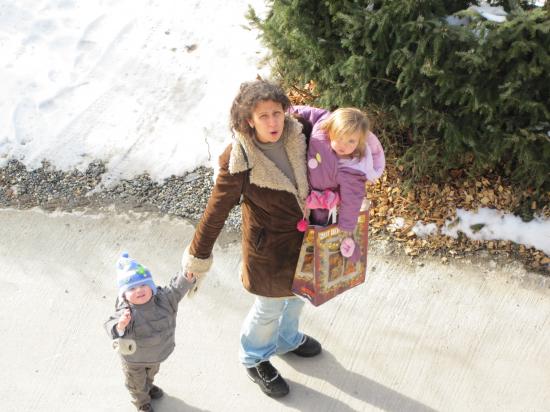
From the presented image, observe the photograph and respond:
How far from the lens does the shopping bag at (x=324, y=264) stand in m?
3.51

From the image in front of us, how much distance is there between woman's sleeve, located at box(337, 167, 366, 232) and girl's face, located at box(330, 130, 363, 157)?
0.29ft

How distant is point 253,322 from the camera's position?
12.8ft

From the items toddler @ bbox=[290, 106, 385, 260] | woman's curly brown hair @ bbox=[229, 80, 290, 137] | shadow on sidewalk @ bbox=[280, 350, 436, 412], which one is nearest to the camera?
woman's curly brown hair @ bbox=[229, 80, 290, 137]

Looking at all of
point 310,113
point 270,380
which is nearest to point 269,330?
point 270,380

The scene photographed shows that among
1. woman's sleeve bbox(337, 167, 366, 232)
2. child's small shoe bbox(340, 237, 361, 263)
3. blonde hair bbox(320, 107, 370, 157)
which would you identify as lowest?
child's small shoe bbox(340, 237, 361, 263)

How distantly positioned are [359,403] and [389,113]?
2.05 meters

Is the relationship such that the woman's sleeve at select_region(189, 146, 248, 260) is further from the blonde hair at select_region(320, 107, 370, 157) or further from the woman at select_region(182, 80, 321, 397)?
the blonde hair at select_region(320, 107, 370, 157)

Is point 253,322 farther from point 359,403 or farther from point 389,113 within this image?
point 389,113

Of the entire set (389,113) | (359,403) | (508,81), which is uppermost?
(508,81)

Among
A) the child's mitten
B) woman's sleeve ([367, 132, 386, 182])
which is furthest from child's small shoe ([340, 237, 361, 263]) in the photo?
the child's mitten

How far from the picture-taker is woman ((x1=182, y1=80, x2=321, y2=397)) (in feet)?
10.5

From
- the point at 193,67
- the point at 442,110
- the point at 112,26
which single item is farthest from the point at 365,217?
the point at 112,26

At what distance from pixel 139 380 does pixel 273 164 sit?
147 cm

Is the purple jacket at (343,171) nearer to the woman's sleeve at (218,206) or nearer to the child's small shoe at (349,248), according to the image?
the child's small shoe at (349,248)
